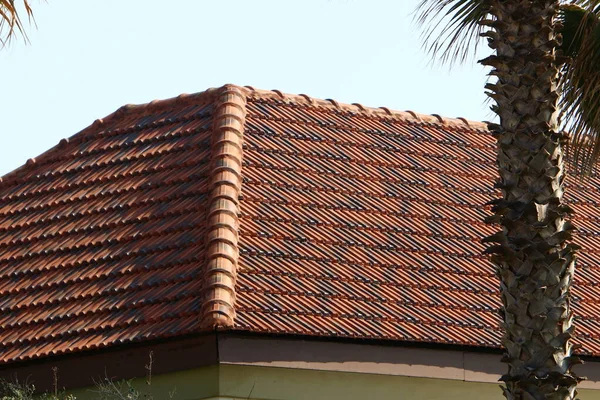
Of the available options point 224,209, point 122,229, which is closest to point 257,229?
point 224,209

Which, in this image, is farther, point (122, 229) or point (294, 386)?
point (122, 229)

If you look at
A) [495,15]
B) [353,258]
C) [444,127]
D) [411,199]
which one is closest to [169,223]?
[353,258]

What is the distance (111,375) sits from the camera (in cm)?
1516

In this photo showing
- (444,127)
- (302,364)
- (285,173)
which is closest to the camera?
A: (302,364)

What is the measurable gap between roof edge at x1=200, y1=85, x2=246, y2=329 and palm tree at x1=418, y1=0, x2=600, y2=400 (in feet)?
17.8

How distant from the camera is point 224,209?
53.9 feet

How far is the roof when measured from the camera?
613 inches

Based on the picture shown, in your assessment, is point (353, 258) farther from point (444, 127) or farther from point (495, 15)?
point (495, 15)

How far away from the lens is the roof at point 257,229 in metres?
15.6

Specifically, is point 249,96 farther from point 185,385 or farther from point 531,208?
point 531,208

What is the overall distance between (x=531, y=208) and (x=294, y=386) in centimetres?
617

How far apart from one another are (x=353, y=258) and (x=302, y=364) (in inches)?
84.3

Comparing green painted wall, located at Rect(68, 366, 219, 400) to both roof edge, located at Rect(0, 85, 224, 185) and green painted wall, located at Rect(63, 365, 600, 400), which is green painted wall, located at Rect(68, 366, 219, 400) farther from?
roof edge, located at Rect(0, 85, 224, 185)

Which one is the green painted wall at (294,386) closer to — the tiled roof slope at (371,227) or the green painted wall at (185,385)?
the green painted wall at (185,385)
